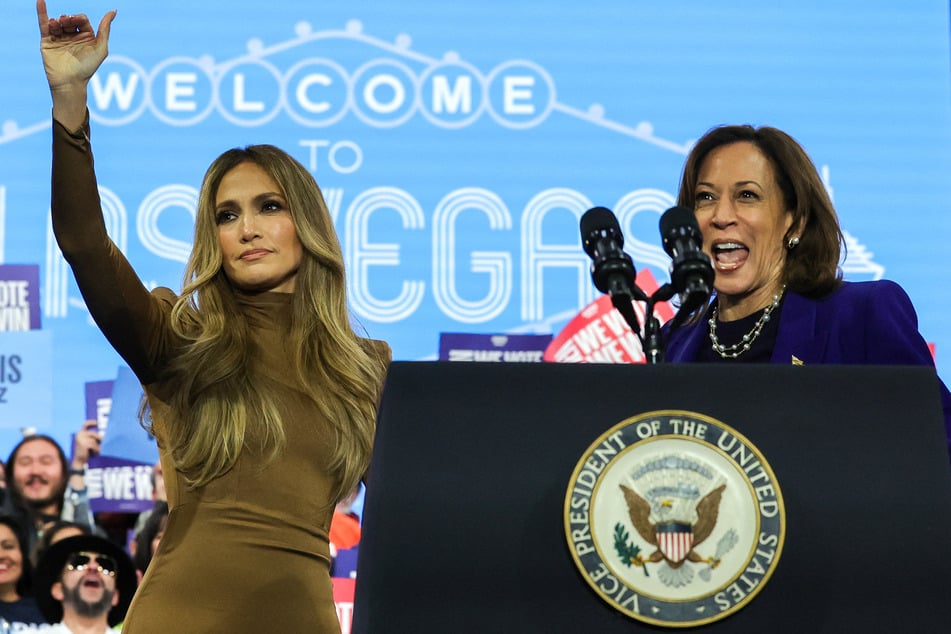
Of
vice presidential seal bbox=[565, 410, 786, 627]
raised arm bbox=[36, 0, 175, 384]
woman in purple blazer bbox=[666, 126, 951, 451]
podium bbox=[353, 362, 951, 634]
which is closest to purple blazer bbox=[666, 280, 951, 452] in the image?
woman in purple blazer bbox=[666, 126, 951, 451]

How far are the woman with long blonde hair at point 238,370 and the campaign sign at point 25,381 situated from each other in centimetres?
178

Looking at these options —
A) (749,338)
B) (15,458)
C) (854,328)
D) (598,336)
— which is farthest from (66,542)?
(854,328)

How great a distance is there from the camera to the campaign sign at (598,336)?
3.72 meters

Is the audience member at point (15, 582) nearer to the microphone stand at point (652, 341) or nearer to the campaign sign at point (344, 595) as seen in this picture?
the campaign sign at point (344, 595)

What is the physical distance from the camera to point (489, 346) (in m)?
3.68

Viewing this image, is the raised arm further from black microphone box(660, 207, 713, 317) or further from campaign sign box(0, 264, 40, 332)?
campaign sign box(0, 264, 40, 332)

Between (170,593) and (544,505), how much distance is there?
0.94m

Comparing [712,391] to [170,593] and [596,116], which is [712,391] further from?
[596,116]

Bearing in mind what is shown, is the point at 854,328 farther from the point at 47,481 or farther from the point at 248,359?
the point at 47,481

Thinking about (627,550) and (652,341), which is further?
(652,341)

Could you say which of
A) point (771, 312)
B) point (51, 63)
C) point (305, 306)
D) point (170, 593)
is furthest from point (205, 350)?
point (771, 312)

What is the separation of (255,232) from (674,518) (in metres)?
1.17

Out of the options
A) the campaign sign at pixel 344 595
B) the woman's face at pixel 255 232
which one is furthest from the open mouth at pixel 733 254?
the campaign sign at pixel 344 595

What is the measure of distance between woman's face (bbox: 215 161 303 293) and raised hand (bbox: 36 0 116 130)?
388mm
